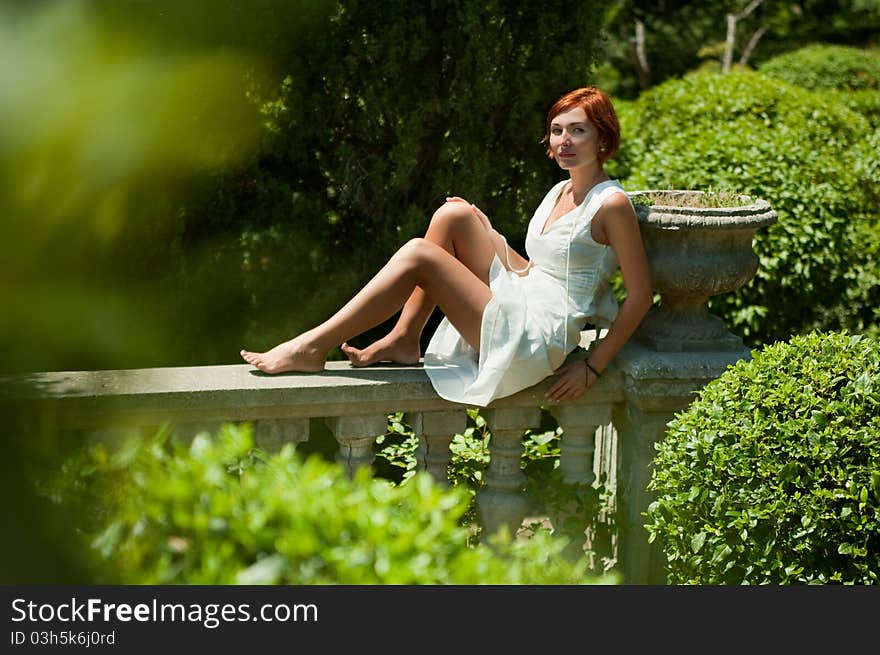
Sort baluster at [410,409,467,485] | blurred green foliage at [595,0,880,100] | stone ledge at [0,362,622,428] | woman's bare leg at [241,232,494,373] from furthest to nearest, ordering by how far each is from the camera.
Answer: blurred green foliage at [595,0,880,100] < baluster at [410,409,467,485] < woman's bare leg at [241,232,494,373] < stone ledge at [0,362,622,428]

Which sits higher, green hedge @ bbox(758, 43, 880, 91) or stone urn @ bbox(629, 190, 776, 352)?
green hedge @ bbox(758, 43, 880, 91)

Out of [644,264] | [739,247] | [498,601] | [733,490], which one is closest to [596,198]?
[644,264]

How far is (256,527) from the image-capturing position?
180 centimetres

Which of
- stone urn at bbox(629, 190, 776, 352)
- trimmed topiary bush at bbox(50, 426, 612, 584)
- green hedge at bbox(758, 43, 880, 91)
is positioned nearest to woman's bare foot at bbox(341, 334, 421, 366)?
stone urn at bbox(629, 190, 776, 352)

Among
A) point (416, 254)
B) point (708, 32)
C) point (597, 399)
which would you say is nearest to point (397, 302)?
point (416, 254)

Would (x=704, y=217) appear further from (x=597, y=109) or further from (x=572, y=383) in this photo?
(x=572, y=383)

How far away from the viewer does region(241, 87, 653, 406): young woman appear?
321 centimetres

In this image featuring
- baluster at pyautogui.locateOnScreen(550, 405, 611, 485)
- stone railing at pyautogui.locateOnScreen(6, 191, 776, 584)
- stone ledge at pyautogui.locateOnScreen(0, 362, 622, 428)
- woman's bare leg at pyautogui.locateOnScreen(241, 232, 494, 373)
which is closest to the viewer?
stone ledge at pyautogui.locateOnScreen(0, 362, 622, 428)

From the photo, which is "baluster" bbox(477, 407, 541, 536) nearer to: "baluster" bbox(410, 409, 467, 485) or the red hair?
"baluster" bbox(410, 409, 467, 485)

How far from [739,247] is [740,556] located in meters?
0.98

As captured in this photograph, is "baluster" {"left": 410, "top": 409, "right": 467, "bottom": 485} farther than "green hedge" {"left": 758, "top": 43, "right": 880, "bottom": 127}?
No

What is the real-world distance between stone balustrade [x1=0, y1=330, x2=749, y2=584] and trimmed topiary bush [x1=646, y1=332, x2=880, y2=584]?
0.25m

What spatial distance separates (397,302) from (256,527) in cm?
154

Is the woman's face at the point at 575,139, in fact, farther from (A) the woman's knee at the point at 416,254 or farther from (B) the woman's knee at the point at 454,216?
(A) the woman's knee at the point at 416,254
